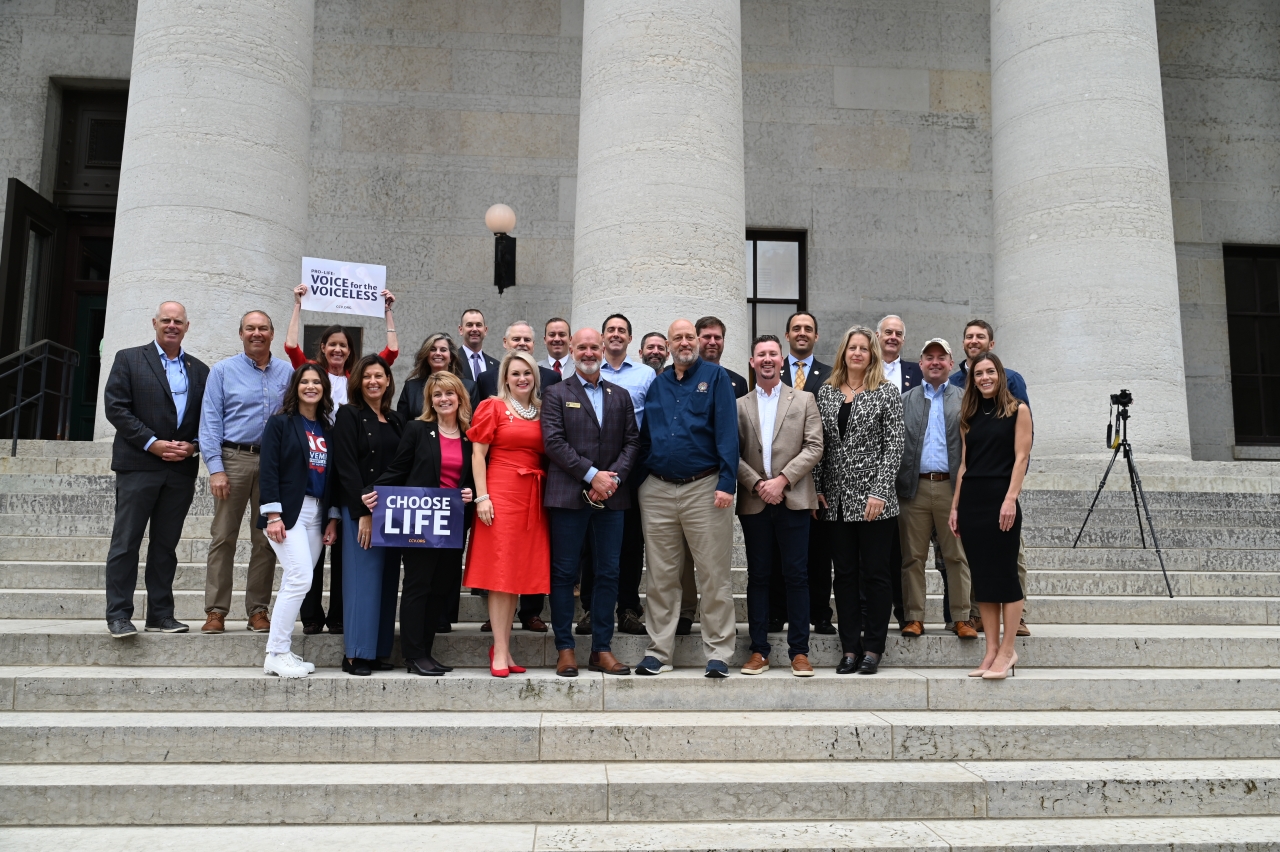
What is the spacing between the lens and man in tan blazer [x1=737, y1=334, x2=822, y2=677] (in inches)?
259

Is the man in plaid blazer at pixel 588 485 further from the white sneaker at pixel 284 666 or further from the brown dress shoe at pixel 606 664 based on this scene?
the white sneaker at pixel 284 666

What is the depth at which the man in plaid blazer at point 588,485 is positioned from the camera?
21.2ft

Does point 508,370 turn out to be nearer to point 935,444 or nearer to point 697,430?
point 697,430

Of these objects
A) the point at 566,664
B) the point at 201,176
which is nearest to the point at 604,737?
the point at 566,664

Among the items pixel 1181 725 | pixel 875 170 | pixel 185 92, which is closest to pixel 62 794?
pixel 1181 725

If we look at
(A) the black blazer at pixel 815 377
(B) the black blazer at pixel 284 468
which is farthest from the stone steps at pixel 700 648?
(A) the black blazer at pixel 815 377

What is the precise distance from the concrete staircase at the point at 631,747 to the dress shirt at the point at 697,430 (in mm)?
1218

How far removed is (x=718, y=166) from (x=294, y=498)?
641 centimetres

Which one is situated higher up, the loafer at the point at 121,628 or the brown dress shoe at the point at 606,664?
the loafer at the point at 121,628

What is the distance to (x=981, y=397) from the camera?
685 cm

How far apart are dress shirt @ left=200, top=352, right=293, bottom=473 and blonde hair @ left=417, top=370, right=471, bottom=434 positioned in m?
1.16

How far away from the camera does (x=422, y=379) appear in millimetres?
7512

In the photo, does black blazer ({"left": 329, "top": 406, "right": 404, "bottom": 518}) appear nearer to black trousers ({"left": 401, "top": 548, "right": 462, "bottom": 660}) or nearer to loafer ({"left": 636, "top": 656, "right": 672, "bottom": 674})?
black trousers ({"left": 401, "top": 548, "right": 462, "bottom": 660})

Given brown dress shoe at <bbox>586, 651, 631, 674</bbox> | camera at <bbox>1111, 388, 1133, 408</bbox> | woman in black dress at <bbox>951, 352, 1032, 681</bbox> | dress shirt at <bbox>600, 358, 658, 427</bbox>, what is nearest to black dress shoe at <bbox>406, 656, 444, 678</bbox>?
brown dress shoe at <bbox>586, 651, 631, 674</bbox>
